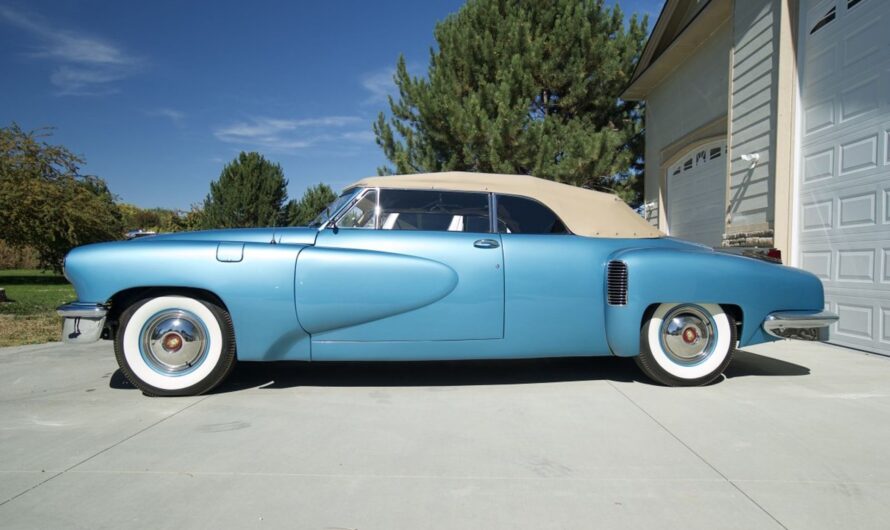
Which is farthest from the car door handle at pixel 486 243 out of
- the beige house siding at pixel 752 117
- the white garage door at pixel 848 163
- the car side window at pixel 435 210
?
the beige house siding at pixel 752 117

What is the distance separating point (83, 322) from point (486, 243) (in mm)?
2620

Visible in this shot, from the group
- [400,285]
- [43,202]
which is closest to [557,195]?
[400,285]

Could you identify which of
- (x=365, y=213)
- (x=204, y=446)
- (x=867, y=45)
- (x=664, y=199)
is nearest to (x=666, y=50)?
(x=664, y=199)

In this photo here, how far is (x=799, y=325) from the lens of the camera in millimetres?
3637

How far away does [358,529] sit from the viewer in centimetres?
188

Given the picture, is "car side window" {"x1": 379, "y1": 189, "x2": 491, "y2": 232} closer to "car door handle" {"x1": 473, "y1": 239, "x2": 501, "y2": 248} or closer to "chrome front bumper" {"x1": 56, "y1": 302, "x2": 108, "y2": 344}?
"car door handle" {"x1": 473, "y1": 239, "x2": 501, "y2": 248}

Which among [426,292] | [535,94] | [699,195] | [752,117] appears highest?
[535,94]

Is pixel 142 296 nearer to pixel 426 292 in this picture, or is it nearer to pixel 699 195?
pixel 426 292

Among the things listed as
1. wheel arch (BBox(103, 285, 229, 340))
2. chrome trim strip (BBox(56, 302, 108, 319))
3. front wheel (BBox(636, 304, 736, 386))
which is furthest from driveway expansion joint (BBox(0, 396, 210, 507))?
front wheel (BBox(636, 304, 736, 386))

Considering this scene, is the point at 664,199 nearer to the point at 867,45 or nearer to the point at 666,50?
the point at 666,50

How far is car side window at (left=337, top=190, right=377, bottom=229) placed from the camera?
368 centimetres

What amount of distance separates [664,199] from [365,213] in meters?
7.88

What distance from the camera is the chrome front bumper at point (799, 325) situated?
3645mm

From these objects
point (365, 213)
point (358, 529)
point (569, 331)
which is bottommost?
point (358, 529)
